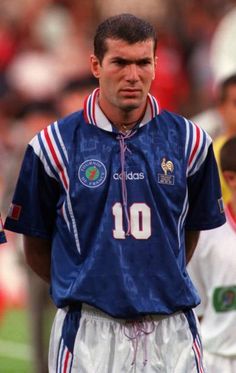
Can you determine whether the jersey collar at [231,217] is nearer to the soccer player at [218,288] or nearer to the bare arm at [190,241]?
the soccer player at [218,288]

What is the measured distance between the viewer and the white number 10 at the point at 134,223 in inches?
326

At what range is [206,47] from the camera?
19.5 metres

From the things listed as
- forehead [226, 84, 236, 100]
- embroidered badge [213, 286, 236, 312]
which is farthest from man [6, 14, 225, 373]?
forehead [226, 84, 236, 100]

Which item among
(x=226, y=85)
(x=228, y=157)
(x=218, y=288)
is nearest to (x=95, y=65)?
(x=228, y=157)

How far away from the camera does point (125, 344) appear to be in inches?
328

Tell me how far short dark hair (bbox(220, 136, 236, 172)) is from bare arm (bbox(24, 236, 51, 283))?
1.49m

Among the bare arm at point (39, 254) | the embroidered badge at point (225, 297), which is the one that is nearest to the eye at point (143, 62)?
the bare arm at point (39, 254)

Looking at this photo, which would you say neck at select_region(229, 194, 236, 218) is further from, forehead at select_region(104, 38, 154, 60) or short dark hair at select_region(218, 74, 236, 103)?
short dark hair at select_region(218, 74, 236, 103)

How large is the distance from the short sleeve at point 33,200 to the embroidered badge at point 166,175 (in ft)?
1.80

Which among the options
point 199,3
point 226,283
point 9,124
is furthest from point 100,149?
point 199,3

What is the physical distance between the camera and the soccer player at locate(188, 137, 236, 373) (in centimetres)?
970

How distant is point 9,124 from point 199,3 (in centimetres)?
326

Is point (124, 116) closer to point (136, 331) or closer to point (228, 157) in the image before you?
point (136, 331)

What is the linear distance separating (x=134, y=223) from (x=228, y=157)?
1698 mm
